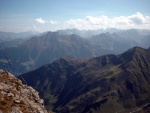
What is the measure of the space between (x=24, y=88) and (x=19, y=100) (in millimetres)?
11775

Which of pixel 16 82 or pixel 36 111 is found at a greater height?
pixel 16 82

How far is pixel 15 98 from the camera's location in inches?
1954

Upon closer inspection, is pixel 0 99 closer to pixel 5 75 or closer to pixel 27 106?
pixel 27 106

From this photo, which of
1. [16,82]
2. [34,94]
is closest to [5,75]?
[16,82]

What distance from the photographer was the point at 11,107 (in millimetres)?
45188

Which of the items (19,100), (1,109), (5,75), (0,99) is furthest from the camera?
(5,75)

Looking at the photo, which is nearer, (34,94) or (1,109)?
(1,109)

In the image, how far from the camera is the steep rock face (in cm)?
4547

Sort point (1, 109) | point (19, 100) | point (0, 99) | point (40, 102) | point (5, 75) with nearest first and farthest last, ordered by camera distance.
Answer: point (1, 109)
point (0, 99)
point (19, 100)
point (40, 102)
point (5, 75)

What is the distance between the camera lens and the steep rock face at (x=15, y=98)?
4547 cm

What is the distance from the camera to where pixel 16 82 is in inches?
2418

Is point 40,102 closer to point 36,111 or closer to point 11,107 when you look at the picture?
point 36,111

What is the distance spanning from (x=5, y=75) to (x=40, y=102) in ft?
44.8

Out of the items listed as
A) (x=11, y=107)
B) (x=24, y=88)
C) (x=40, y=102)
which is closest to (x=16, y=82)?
(x=24, y=88)
